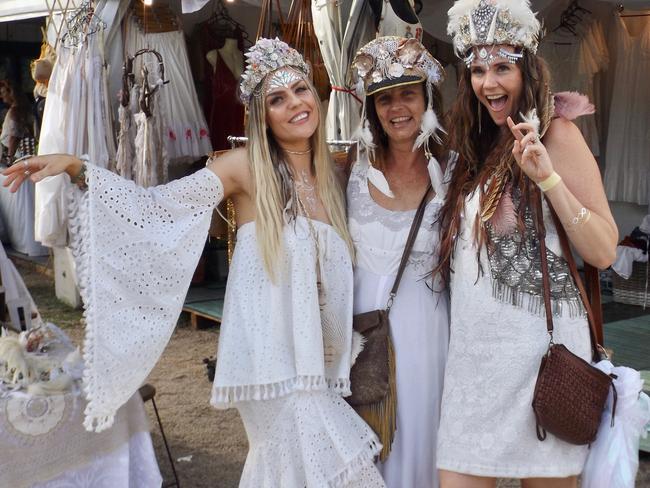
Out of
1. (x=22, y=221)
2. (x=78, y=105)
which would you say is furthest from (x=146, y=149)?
(x=22, y=221)

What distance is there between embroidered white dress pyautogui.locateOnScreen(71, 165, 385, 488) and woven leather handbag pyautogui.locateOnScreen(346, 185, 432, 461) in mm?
39

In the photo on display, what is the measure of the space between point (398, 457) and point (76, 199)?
4.26 feet

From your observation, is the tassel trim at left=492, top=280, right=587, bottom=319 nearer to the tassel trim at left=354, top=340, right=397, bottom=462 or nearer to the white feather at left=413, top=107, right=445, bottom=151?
the tassel trim at left=354, top=340, right=397, bottom=462

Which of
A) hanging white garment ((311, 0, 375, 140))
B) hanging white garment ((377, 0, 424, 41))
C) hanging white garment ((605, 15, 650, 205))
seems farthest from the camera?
hanging white garment ((605, 15, 650, 205))

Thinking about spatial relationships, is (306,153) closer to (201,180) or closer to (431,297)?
(201,180)

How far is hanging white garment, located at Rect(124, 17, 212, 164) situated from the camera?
6.06 m

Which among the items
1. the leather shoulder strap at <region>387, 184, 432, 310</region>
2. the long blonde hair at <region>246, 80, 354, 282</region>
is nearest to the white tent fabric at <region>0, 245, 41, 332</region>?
the long blonde hair at <region>246, 80, 354, 282</region>

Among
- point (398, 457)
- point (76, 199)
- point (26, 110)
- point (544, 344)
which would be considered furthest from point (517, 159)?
point (26, 110)

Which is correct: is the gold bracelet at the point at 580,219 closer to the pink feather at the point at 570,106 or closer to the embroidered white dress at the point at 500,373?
the embroidered white dress at the point at 500,373

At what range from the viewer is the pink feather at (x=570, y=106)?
6.97ft

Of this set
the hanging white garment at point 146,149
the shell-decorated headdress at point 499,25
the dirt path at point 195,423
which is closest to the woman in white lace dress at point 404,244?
the shell-decorated headdress at point 499,25

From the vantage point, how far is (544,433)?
2.07m

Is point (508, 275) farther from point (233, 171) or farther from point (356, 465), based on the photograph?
point (233, 171)

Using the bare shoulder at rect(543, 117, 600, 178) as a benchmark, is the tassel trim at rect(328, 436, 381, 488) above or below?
below
